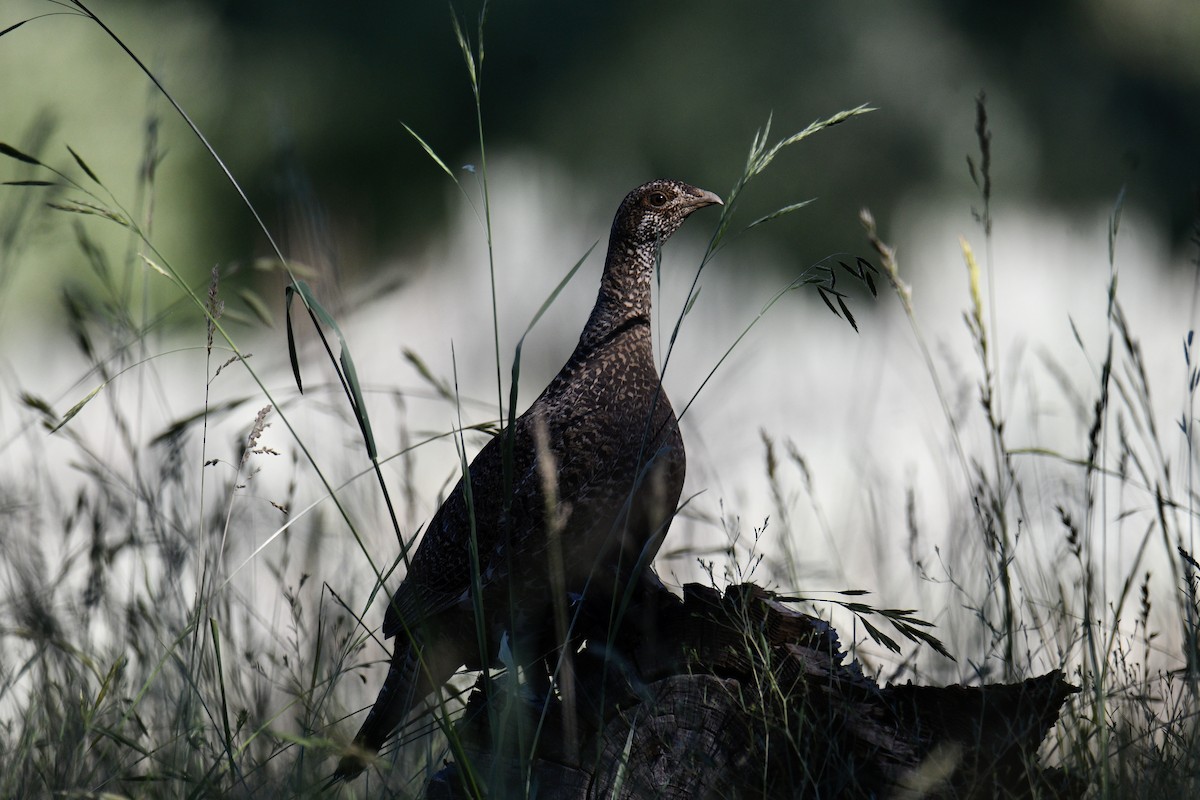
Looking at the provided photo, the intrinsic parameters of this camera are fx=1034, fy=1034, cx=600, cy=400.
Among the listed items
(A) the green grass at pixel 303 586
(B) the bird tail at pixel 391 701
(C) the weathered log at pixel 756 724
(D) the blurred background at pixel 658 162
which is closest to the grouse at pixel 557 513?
(B) the bird tail at pixel 391 701

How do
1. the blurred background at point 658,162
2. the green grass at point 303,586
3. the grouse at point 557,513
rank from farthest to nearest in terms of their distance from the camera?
the blurred background at point 658,162
the grouse at point 557,513
the green grass at point 303,586

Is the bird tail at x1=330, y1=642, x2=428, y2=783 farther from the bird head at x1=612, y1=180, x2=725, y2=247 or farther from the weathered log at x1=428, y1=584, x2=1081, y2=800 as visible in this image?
the bird head at x1=612, y1=180, x2=725, y2=247

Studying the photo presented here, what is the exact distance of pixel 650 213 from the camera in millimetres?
2918

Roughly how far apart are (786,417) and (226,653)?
12.4 feet

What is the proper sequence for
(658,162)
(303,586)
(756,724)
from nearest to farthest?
(756,724) < (303,586) < (658,162)

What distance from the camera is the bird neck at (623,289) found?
2885 mm

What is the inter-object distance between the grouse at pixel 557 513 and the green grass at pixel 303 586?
0.13 metres

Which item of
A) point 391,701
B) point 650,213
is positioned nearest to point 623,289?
point 650,213

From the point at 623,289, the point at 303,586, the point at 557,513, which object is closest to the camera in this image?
the point at 557,513

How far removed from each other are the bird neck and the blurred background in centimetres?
268

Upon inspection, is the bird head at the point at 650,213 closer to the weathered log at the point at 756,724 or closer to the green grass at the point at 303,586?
the green grass at the point at 303,586

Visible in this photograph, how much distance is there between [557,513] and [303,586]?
1216mm

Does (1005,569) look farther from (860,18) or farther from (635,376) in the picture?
(860,18)

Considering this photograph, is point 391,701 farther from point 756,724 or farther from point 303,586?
point 756,724
